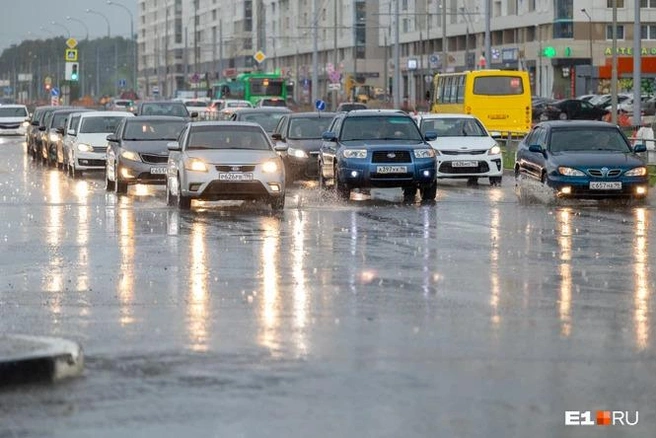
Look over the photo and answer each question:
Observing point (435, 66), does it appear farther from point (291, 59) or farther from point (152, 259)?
point (152, 259)

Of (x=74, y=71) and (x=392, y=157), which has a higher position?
(x=74, y=71)

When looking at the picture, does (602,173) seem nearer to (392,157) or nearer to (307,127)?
(392,157)

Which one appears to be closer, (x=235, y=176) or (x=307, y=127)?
(x=235, y=176)

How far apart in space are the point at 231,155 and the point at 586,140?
21.5 feet

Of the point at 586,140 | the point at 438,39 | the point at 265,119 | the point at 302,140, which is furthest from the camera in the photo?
the point at 438,39

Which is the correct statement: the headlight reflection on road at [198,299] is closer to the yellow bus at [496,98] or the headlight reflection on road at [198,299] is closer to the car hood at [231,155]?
the car hood at [231,155]

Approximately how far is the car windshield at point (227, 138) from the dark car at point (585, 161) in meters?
4.84

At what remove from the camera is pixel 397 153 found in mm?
29156

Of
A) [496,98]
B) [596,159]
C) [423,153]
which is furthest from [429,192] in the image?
[496,98]

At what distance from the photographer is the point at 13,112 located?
80.4 meters

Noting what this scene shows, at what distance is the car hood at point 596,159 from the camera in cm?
2728

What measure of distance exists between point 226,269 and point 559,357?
6360 mm

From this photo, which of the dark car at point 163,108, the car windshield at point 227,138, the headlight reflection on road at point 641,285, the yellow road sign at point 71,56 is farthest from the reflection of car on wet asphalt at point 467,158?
the yellow road sign at point 71,56

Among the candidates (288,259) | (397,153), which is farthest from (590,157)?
(288,259)
